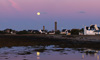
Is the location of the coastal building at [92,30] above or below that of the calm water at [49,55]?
above

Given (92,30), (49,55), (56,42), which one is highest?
(92,30)

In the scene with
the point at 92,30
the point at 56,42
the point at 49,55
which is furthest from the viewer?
the point at 92,30

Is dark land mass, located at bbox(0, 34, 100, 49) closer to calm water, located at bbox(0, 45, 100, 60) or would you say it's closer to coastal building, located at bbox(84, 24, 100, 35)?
calm water, located at bbox(0, 45, 100, 60)

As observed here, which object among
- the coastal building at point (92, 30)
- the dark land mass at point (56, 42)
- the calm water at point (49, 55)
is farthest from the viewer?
the coastal building at point (92, 30)

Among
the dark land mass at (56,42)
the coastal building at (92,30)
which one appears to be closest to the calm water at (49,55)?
the dark land mass at (56,42)

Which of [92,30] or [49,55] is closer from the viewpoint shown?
[49,55]

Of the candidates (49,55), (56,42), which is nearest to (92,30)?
(56,42)

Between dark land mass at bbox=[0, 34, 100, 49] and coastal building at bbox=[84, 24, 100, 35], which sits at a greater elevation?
coastal building at bbox=[84, 24, 100, 35]

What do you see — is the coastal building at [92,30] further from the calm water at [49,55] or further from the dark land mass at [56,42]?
the calm water at [49,55]

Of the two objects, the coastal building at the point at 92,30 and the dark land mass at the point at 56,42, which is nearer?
the dark land mass at the point at 56,42

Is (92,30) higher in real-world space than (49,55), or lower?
higher

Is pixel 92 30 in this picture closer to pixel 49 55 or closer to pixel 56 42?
pixel 56 42

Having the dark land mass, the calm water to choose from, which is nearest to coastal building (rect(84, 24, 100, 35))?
the dark land mass

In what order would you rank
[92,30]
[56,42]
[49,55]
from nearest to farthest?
1. [49,55]
2. [56,42]
3. [92,30]
